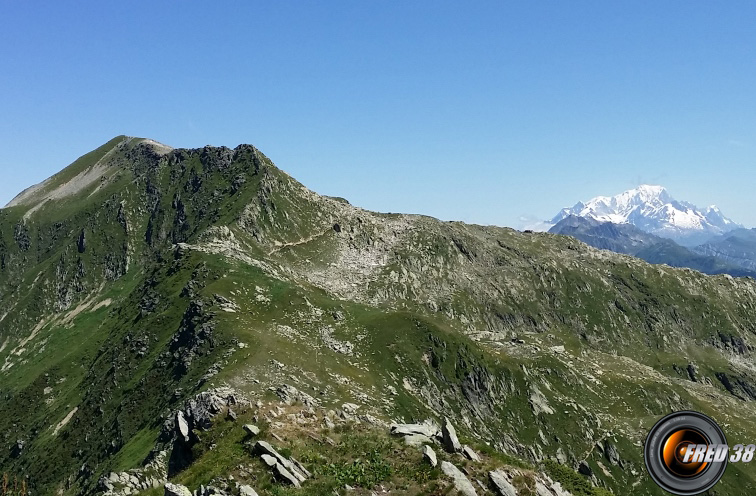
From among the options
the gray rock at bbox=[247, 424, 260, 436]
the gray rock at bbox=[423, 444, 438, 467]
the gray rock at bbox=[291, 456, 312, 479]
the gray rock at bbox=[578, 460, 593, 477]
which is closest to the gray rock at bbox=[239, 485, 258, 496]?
the gray rock at bbox=[291, 456, 312, 479]

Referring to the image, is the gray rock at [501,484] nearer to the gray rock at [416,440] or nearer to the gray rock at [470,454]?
the gray rock at [470,454]

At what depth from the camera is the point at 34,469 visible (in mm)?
98625

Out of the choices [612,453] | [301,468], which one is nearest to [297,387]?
[301,468]

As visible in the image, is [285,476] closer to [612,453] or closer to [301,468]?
[301,468]

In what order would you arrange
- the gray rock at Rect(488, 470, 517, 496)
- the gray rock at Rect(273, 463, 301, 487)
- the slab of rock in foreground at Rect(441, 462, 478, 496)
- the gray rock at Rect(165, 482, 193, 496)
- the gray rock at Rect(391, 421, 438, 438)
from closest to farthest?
the slab of rock in foreground at Rect(441, 462, 478, 496) → the gray rock at Rect(488, 470, 517, 496) → the gray rock at Rect(165, 482, 193, 496) → the gray rock at Rect(273, 463, 301, 487) → the gray rock at Rect(391, 421, 438, 438)

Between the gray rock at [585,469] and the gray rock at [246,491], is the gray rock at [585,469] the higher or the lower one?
the lower one

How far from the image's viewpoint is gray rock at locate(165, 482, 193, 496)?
30292 millimetres

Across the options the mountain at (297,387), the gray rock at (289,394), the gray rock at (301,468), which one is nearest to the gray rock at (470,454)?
the mountain at (297,387)

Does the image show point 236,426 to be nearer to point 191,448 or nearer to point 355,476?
point 191,448

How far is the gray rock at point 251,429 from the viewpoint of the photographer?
120 ft

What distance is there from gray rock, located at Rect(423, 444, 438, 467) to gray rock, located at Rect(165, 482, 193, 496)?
48.3ft

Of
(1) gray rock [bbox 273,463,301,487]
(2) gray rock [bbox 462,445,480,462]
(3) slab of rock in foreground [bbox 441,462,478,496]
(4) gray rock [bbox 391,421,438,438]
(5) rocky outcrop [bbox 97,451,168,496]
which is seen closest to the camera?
(3) slab of rock in foreground [bbox 441,462,478,496]

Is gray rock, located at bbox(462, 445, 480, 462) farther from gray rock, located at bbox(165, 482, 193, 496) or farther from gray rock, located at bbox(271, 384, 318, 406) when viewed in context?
gray rock, located at bbox(271, 384, 318, 406)

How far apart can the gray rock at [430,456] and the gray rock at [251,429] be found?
12473mm
